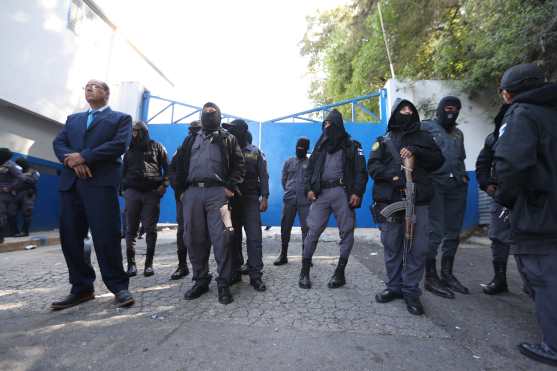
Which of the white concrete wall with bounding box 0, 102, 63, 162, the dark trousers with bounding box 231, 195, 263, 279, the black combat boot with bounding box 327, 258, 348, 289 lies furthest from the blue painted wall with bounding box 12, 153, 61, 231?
the black combat boot with bounding box 327, 258, 348, 289

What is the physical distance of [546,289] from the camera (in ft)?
6.16

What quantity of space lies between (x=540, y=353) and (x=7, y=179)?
8708mm

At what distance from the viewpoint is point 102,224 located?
2.52 meters

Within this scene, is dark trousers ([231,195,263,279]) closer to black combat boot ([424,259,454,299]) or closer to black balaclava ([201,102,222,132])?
black balaclava ([201,102,222,132])

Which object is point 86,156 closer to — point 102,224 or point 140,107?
point 102,224

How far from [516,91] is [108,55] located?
1096 centimetres

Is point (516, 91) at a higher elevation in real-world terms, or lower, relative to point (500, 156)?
higher

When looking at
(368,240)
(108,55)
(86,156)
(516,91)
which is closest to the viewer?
(516,91)

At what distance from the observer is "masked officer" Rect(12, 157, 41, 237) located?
6387mm

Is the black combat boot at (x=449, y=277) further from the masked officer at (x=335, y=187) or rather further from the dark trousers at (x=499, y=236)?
the masked officer at (x=335, y=187)

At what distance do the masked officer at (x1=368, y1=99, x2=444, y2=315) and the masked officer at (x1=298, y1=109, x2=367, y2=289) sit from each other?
0.33 meters

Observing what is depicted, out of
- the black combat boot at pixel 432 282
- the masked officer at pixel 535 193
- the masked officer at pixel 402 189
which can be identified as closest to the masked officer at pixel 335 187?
the masked officer at pixel 402 189

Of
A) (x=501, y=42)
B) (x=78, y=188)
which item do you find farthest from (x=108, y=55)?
(x=501, y=42)

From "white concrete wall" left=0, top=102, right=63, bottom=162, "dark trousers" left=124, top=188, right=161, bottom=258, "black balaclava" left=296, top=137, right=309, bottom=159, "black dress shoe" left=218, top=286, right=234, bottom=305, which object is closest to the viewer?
"black dress shoe" left=218, top=286, right=234, bottom=305
